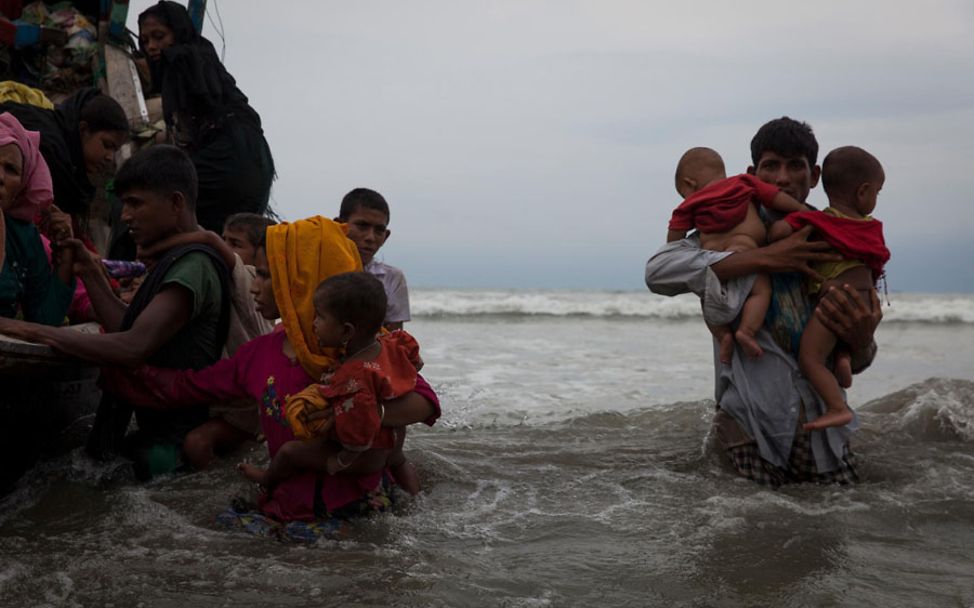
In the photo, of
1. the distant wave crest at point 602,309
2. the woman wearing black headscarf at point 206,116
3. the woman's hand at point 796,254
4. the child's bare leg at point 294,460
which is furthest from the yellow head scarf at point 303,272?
the distant wave crest at point 602,309

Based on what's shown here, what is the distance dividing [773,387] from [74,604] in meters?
2.93

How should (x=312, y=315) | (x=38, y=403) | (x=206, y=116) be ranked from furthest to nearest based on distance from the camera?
(x=206, y=116) < (x=38, y=403) < (x=312, y=315)

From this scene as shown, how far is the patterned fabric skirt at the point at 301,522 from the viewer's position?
3523 mm

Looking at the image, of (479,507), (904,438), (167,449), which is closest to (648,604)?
(479,507)

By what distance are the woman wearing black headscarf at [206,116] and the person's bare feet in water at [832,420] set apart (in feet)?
13.8

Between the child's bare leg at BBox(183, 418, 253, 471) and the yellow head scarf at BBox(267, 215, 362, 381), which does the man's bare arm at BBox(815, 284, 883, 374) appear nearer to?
the yellow head scarf at BBox(267, 215, 362, 381)

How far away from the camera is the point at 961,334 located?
1948 centimetres

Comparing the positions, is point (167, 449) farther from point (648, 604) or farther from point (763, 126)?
point (763, 126)

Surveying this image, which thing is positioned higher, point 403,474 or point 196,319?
point 196,319

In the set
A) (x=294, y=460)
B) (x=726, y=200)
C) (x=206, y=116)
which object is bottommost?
(x=294, y=460)

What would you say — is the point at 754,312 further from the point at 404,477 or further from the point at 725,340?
the point at 404,477

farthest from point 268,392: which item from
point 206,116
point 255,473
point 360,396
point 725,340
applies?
point 206,116

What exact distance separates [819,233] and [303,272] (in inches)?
88.4

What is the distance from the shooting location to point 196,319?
413 centimetres
